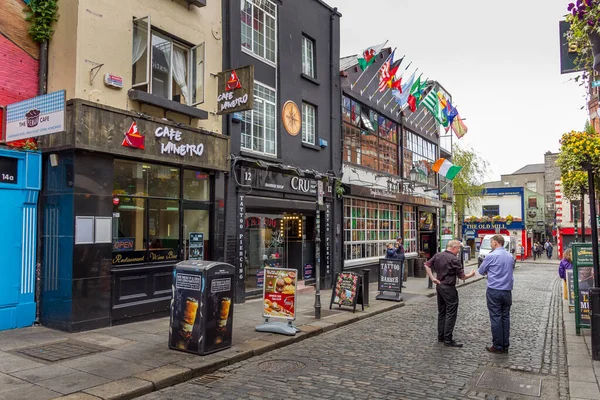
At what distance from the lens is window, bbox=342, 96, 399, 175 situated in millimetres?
18703

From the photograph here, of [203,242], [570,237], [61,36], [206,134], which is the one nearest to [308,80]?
[206,134]

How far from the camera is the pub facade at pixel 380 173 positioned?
731 inches

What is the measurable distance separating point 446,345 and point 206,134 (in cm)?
725

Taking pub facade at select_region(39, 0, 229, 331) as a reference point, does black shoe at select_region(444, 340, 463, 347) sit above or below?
below

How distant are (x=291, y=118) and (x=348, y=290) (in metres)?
6.15

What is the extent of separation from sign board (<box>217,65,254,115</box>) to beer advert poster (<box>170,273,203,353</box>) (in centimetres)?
500

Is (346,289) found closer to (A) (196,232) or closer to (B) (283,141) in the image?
(A) (196,232)

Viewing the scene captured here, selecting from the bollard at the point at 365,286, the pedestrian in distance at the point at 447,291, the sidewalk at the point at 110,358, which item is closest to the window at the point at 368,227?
A: the bollard at the point at 365,286

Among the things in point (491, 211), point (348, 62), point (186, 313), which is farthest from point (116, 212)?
point (491, 211)

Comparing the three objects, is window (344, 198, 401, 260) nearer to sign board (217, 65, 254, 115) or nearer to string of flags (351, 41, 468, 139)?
string of flags (351, 41, 468, 139)

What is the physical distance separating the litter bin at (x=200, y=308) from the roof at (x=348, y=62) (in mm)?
12848

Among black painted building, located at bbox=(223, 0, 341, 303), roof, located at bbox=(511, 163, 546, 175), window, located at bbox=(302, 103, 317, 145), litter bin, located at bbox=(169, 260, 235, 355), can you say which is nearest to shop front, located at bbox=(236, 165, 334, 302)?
black painted building, located at bbox=(223, 0, 341, 303)

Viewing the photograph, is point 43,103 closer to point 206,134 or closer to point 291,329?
point 206,134

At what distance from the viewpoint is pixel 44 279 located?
29.3 ft
